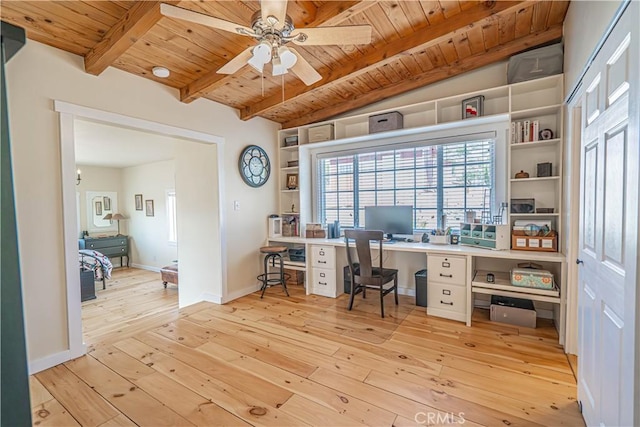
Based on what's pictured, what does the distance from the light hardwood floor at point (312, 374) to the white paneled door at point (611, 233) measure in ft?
1.54

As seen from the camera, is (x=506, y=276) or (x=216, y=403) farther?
(x=506, y=276)

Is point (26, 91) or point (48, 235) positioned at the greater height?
point (26, 91)

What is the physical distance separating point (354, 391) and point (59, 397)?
197 cm

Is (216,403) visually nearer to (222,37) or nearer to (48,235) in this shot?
(48,235)

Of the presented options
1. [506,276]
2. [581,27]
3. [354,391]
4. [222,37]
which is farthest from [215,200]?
[581,27]

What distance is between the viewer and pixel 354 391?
6.36 ft

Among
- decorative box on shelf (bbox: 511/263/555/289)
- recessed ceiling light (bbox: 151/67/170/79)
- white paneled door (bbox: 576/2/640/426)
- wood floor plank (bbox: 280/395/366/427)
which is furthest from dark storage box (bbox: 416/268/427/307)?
recessed ceiling light (bbox: 151/67/170/79)

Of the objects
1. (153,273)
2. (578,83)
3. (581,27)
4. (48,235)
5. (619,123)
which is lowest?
(153,273)

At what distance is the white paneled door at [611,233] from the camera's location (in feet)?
3.42

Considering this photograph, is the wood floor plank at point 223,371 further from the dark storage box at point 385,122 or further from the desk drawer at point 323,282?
the dark storage box at point 385,122

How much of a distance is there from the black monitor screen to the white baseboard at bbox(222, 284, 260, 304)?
6.05ft

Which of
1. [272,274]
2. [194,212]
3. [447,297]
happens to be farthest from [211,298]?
[447,297]

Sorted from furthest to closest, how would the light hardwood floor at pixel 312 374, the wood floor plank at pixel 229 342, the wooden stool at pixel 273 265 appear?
the wooden stool at pixel 273 265
the wood floor plank at pixel 229 342
the light hardwood floor at pixel 312 374

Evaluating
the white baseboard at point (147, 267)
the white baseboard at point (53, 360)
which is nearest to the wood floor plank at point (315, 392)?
the white baseboard at point (53, 360)
